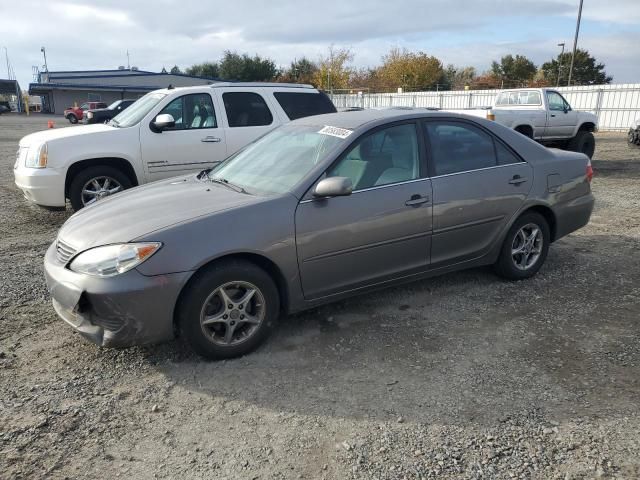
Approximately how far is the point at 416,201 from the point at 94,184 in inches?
190

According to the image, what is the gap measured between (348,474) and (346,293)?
5.18ft

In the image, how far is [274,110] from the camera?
8.13m

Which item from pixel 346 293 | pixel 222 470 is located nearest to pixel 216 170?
pixel 346 293

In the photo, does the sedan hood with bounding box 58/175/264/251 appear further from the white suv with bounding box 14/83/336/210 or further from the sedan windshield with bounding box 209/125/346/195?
the white suv with bounding box 14/83/336/210

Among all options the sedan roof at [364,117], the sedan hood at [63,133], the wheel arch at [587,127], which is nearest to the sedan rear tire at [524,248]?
the sedan roof at [364,117]

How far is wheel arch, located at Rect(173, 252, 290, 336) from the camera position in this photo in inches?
129

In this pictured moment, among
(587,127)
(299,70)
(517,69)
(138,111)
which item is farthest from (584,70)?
(138,111)

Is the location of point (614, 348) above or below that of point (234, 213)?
below

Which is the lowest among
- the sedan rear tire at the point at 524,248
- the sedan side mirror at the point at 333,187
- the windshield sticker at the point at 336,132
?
the sedan rear tire at the point at 524,248

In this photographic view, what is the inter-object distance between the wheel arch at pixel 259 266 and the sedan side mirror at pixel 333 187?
0.59 metres

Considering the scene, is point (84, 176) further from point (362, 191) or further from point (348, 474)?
point (348, 474)

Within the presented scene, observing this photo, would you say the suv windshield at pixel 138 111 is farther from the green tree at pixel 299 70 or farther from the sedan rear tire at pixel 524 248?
the green tree at pixel 299 70

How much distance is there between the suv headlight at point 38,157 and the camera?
21.9 ft

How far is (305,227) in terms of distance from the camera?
3.61 meters
